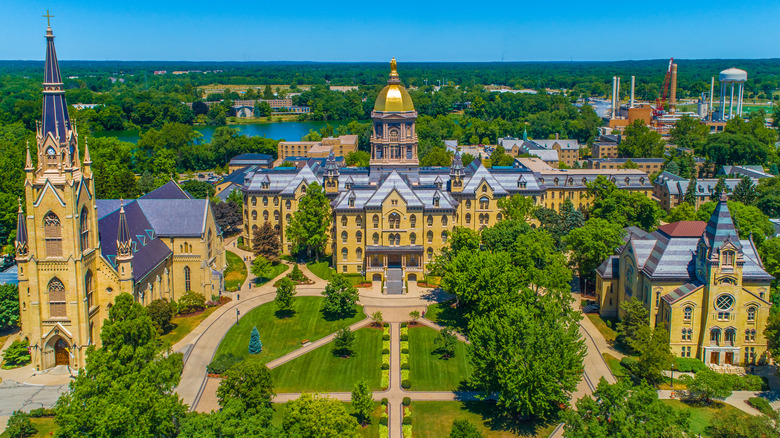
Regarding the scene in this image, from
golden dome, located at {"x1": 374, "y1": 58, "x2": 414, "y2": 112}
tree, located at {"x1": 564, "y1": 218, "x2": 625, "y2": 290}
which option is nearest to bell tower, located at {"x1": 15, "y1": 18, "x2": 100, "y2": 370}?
golden dome, located at {"x1": 374, "y1": 58, "x2": 414, "y2": 112}

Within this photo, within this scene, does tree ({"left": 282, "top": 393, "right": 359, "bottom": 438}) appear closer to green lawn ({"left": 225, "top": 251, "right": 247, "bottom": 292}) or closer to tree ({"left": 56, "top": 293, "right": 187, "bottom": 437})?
tree ({"left": 56, "top": 293, "right": 187, "bottom": 437})

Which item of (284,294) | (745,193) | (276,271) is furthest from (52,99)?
(745,193)

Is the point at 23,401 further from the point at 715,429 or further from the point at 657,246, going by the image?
the point at 657,246

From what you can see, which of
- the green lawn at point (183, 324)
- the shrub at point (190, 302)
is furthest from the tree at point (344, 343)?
the shrub at point (190, 302)

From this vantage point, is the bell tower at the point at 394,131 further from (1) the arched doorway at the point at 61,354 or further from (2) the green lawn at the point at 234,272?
(1) the arched doorway at the point at 61,354

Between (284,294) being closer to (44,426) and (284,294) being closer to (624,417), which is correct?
(44,426)

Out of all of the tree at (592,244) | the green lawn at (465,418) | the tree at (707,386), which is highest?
the tree at (592,244)
